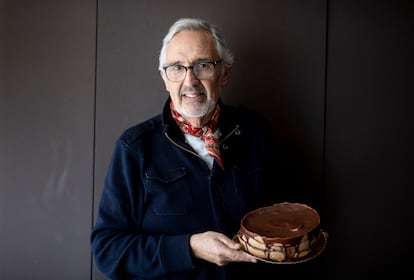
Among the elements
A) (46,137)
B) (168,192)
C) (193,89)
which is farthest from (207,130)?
(46,137)

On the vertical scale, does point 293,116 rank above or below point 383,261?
above

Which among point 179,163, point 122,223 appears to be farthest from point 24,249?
point 179,163

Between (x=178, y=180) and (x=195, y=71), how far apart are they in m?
0.39

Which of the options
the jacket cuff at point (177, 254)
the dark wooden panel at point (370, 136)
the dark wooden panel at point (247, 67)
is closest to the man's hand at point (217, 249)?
the jacket cuff at point (177, 254)

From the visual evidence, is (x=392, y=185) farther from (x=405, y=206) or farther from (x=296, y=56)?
(x=296, y=56)

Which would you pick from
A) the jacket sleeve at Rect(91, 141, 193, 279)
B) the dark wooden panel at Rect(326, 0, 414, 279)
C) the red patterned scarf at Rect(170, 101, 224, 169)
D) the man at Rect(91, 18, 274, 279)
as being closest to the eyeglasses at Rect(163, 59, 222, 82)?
the man at Rect(91, 18, 274, 279)

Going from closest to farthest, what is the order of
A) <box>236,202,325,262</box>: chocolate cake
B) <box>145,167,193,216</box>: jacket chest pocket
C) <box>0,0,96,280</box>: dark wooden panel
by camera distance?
<box>236,202,325,262</box>: chocolate cake → <box>145,167,193,216</box>: jacket chest pocket → <box>0,0,96,280</box>: dark wooden panel

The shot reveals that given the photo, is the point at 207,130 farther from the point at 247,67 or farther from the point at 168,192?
the point at 247,67

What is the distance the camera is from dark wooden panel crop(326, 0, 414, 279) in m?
1.65

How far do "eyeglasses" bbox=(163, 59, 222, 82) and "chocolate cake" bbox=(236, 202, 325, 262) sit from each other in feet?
1.73

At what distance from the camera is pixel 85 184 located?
1.63m

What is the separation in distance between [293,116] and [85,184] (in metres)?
0.99

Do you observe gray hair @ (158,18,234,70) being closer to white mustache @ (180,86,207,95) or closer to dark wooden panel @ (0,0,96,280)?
white mustache @ (180,86,207,95)

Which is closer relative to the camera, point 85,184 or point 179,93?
point 179,93
